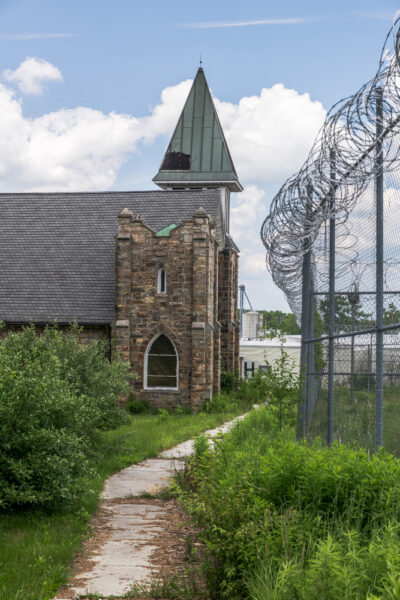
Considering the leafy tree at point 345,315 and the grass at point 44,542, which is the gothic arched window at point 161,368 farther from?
the leafy tree at point 345,315

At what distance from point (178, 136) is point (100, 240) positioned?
519 inches

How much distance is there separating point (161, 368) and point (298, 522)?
75.7ft

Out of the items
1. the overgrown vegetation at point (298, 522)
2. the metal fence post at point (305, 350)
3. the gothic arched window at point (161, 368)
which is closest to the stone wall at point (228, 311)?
the gothic arched window at point (161, 368)

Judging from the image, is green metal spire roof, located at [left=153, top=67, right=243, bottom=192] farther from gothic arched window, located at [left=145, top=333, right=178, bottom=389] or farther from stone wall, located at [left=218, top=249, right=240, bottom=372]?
gothic arched window, located at [left=145, top=333, right=178, bottom=389]

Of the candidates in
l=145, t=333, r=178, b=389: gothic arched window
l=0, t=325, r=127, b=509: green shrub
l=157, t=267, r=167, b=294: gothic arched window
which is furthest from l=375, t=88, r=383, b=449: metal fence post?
l=145, t=333, r=178, b=389: gothic arched window

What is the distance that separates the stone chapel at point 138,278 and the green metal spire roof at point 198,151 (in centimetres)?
635

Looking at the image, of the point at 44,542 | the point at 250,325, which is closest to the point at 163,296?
the point at 44,542

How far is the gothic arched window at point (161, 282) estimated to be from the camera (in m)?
29.2

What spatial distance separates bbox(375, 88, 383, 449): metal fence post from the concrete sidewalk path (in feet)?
8.37

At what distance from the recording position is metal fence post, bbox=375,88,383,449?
7310 mm

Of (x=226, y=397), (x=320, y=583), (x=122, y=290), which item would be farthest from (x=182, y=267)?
(x=320, y=583)

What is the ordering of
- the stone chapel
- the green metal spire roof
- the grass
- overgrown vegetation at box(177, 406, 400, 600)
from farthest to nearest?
the green metal spire roof < the stone chapel < the grass < overgrown vegetation at box(177, 406, 400, 600)

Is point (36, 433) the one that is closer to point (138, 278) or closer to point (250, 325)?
point (138, 278)

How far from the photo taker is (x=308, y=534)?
6023 millimetres
